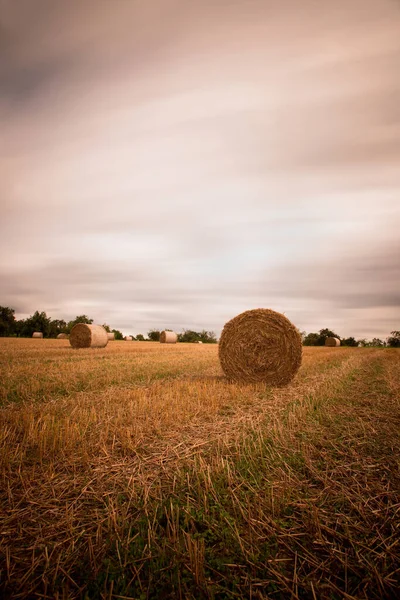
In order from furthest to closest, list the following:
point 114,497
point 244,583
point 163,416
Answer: point 163,416 < point 114,497 < point 244,583

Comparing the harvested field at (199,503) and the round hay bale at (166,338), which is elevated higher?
the round hay bale at (166,338)

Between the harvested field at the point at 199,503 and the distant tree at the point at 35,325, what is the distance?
166ft

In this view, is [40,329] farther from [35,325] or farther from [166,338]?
[166,338]

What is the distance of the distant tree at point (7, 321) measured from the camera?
5089 cm

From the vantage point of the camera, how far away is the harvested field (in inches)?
76.1

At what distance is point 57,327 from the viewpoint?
53531 millimetres

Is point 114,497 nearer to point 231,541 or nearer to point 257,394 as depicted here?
point 231,541

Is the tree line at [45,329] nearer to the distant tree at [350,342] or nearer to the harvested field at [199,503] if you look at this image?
the distant tree at [350,342]

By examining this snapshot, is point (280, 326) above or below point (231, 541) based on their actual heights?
above

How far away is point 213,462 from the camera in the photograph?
338 centimetres

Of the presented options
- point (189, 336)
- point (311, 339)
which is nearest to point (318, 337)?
point (311, 339)

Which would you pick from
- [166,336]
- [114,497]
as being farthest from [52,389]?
[166,336]

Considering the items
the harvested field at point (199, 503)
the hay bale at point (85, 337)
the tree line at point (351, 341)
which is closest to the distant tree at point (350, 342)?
the tree line at point (351, 341)

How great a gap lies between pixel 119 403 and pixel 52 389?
226 cm
